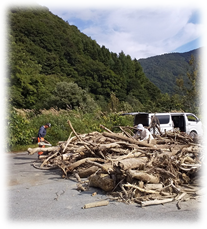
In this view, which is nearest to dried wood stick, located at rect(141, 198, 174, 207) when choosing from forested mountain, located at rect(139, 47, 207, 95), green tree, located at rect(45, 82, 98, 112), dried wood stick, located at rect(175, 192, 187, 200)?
dried wood stick, located at rect(175, 192, 187, 200)

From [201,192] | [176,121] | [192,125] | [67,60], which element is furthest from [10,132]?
[67,60]

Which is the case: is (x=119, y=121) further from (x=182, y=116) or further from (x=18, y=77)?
(x=18, y=77)

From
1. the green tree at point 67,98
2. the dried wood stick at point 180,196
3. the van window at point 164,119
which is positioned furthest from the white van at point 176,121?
the green tree at point 67,98

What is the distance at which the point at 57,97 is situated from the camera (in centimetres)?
3891

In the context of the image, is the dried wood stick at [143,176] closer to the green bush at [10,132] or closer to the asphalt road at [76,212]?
the asphalt road at [76,212]

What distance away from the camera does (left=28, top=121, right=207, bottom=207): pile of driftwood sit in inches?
199

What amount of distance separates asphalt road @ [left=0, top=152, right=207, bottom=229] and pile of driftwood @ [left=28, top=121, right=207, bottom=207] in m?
0.30

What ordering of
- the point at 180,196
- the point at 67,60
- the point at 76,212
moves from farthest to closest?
1. the point at 67,60
2. the point at 180,196
3. the point at 76,212

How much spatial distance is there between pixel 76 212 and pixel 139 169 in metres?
1.87

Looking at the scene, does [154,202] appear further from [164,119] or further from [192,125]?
[192,125]

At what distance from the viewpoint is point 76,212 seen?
4418mm

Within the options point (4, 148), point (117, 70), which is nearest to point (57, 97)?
point (4, 148)

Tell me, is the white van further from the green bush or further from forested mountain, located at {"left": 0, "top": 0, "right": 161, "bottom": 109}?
forested mountain, located at {"left": 0, "top": 0, "right": 161, "bottom": 109}

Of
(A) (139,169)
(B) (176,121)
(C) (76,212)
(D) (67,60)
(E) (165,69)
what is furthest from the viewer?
(E) (165,69)
